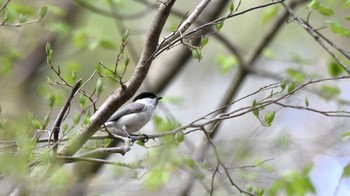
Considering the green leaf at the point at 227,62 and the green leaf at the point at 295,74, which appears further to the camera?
the green leaf at the point at 227,62

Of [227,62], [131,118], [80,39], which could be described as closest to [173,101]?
[227,62]

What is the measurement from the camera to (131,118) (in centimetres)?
400

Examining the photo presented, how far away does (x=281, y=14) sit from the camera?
5457 mm

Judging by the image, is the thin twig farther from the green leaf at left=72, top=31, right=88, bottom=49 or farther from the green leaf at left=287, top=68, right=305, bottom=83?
the green leaf at left=287, top=68, right=305, bottom=83

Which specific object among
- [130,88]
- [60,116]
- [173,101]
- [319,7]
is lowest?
[60,116]

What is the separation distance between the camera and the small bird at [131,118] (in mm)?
3945

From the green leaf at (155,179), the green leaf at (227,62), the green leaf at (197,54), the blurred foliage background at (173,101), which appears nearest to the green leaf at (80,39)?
the blurred foliage background at (173,101)

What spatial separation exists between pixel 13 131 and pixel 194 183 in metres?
1.77

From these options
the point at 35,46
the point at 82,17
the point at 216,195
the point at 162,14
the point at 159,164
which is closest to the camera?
the point at 162,14

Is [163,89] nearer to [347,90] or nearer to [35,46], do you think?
[35,46]

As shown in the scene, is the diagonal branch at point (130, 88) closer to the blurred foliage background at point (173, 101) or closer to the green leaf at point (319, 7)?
the blurred foliage background at point (173, 101)

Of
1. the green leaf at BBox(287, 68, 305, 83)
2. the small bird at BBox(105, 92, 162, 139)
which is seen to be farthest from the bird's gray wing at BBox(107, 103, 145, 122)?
the green leaf at BBox(287, 68, 305, 83)

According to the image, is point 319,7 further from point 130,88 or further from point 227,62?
point 227,62

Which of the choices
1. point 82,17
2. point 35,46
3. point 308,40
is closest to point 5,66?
point 35,46
